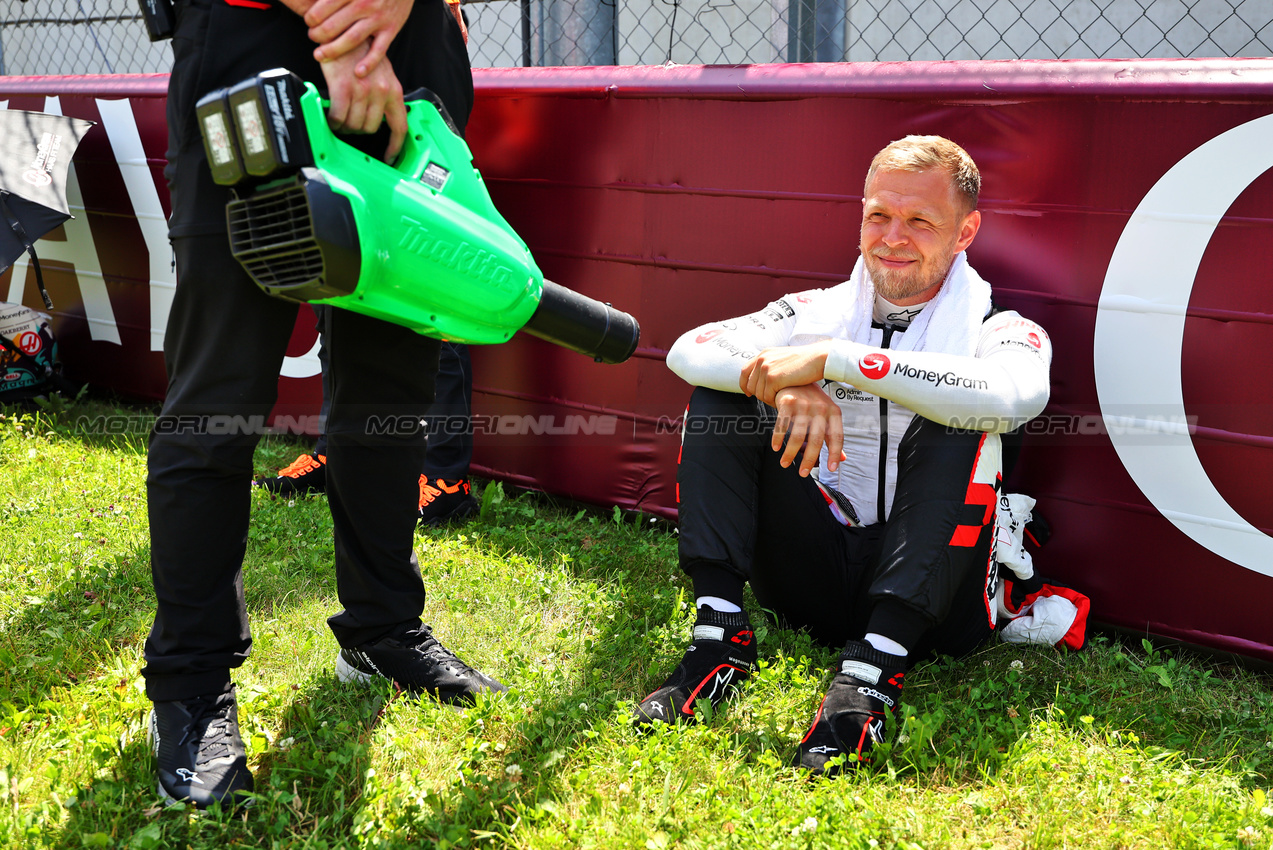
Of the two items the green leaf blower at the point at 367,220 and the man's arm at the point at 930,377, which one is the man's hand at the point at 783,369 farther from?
the green leaf blower at the point at 367,220

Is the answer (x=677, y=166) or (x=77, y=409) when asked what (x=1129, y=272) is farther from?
(x=77, y=409)

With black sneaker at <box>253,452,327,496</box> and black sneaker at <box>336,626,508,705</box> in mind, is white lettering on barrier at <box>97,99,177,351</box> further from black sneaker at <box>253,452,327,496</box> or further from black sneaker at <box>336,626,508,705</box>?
black sneaker at <box>336,626,508,705</box>

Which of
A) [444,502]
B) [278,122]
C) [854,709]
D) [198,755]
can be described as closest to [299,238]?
[278,122]

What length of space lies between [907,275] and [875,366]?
13.6 inches

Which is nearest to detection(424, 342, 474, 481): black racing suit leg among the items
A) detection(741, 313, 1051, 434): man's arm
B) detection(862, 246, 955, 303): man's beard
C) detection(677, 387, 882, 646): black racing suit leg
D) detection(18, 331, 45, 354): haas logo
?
detection(677, 387, 882, 646): black racing suit leg

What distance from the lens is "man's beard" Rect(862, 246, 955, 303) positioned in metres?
2.09

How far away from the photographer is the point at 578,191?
113 inches

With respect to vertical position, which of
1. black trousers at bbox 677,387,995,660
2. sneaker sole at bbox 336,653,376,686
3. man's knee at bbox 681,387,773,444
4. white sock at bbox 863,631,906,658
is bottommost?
→ sneaker sole at bbox 336,653,376,686

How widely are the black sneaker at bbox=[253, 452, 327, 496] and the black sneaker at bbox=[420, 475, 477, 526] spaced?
415mm

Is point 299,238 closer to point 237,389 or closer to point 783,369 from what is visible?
point 237,389

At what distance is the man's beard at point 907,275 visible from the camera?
209cm

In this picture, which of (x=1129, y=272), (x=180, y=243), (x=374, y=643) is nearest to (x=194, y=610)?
(x=374, y=643)

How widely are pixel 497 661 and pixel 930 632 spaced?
37.1 inches

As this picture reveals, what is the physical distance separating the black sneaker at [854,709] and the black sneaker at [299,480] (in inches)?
72.9
